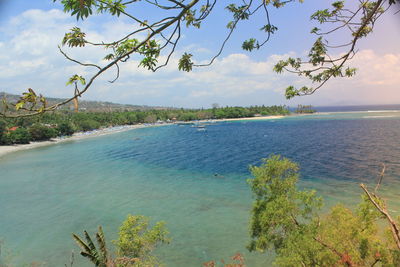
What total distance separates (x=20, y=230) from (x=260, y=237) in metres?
22.5

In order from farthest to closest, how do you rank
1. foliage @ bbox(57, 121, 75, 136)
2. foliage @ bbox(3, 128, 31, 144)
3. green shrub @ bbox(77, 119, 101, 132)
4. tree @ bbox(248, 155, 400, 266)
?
green shrub @ bbox(77, 119, 101, 132), foliage @ bbox(57, 121, 75, 136), foliage @ bbox(3, 128, 31, 144), tree @ bbox(248, 155, 400, 266)

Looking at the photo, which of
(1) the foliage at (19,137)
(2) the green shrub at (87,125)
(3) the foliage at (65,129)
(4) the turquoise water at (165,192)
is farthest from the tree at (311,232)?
(2) the green shrub at (87,125)

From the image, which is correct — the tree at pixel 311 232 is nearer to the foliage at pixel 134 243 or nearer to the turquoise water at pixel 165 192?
the turquoise water at pixel 165 192

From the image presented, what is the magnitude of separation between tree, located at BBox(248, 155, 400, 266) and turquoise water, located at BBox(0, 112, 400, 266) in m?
5.07

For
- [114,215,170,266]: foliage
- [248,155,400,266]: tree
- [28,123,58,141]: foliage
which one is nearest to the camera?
[248,155,400,266]: tree

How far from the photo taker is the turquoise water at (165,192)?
20.5 m

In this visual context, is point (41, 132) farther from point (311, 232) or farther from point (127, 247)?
point (311, 232)

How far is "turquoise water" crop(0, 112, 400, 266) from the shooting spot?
2055 centimetres

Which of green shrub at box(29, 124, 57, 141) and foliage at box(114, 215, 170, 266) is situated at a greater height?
green shrub at box(29, 124, 57, 141)

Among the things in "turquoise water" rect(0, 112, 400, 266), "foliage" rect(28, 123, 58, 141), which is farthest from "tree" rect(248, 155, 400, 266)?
"foliage" rect(28, 123, 58, 141)

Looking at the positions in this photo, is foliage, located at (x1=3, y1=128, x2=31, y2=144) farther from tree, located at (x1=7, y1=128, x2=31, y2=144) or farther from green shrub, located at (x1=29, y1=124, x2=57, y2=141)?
green shrub, located at (x1=29, y1=124, x2=57, y2=141)

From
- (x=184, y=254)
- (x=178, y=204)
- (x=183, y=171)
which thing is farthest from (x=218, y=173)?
(x=184, y=254)

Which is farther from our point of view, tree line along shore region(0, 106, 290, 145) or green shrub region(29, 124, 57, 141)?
green shrub region(29, 124, 57, 141)

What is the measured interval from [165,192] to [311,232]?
76.5 feet
